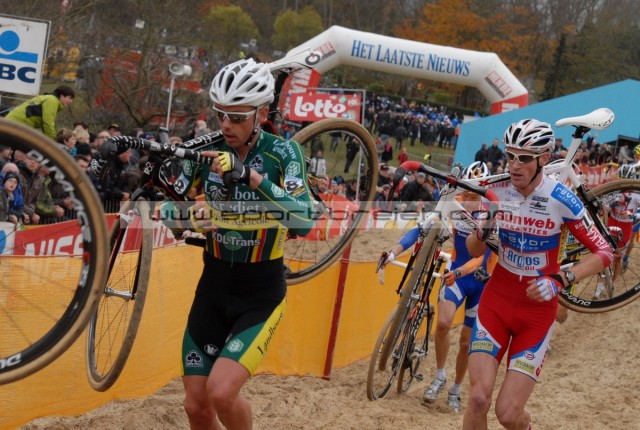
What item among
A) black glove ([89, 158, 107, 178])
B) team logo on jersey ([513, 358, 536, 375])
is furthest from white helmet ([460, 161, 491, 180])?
black glove ([89, 158, 107, 178])

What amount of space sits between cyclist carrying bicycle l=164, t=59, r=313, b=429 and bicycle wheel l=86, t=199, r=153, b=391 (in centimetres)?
47

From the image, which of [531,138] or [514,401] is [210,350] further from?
[531,138]

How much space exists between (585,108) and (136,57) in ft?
53.3

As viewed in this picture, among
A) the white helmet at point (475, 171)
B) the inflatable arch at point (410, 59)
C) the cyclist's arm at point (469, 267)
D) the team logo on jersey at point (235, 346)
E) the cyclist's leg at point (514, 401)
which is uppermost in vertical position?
the inflatable arch at point (410, 59)

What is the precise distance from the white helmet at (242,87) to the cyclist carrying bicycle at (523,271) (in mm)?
2008

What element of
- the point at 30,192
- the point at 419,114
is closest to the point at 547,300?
the point at 30,192

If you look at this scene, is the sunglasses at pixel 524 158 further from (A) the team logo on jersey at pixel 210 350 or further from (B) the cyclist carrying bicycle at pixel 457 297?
(A) the team logo on jersey at pixel 210 350

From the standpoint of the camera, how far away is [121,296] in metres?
5.91

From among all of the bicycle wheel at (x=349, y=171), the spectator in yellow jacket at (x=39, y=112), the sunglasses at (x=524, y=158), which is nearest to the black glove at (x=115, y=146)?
the bicycle wheel at (x=349, y=171)

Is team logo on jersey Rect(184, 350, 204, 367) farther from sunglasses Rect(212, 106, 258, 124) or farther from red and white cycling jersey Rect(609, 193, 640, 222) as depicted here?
red and white cycling jersey Rect(609, 193, 640, 222)

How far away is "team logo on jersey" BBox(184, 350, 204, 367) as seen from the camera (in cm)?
524

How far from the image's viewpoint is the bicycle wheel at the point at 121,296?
223 inches

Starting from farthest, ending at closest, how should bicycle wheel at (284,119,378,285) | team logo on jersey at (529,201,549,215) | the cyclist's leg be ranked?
bicycle wheel at (284,119,378,285) < team logo on jersey at (529,201,549,215) < the cyclist's leg

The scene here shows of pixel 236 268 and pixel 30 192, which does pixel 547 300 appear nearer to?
pixel 236 268
